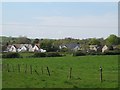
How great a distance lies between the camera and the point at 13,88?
17.4 m

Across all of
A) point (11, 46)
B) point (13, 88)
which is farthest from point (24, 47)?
point (13, 88)

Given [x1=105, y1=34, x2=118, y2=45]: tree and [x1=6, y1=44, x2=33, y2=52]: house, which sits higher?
[x1=105, y1=34, x2=118, y2=45]: tree

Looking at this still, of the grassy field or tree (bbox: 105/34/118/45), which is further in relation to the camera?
tree (bbox: 105/34/118/45)

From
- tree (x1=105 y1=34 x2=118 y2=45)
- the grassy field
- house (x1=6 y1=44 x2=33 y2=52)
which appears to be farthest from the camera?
tree (x1=105 y1=34 x2=118 y2=45)

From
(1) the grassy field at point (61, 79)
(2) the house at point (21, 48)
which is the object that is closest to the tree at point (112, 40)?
(2) the house at point (21, 48)

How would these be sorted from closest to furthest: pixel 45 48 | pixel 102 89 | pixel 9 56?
pixel 102 89, pixel 9 56, pixel 45 48

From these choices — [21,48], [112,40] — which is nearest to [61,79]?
[21,48]

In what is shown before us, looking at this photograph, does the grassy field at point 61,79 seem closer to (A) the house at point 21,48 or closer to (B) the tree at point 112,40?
(A) the house at point 21,48

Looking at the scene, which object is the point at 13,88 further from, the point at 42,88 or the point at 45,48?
the point at 45,48

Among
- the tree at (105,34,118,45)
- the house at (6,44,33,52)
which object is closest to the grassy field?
the house at (6,44,33,52)

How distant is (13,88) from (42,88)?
1.68 meters

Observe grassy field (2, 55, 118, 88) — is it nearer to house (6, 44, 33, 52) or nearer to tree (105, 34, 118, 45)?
house (6, 44, 33, 52)

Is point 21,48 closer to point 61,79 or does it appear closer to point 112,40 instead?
point 112,40

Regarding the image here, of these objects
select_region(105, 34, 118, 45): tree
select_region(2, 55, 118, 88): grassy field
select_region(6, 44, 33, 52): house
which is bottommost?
select_region(2, 55, 118, 88): grassy field
